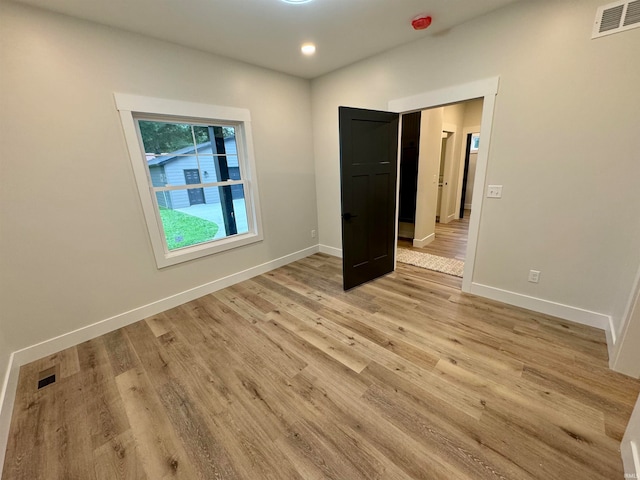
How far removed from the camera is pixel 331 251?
→ 421cm

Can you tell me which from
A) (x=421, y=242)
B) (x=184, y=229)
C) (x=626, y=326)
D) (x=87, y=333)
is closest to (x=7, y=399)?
(x=87, y=333)

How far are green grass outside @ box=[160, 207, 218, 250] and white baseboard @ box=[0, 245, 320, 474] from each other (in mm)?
550

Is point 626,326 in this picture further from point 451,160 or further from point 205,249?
point 451,160

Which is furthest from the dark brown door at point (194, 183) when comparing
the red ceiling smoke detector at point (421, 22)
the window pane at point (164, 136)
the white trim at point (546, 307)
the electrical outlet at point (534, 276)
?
the electrical outlet at point (534, 276)

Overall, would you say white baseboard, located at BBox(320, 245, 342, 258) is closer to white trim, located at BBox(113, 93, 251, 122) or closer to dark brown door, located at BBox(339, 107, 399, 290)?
dark brown door, located at BBox(339, 107, 399, 290)

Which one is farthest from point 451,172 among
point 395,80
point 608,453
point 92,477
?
point 92,477

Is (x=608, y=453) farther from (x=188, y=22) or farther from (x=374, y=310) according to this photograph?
(x=188, y=22)

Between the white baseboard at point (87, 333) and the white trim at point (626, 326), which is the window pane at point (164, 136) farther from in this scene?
the white trim at point (626, 326)

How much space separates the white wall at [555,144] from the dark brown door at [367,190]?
0.66 meters

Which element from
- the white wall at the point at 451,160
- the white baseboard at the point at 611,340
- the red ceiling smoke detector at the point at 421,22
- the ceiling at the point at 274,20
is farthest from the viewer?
the white wall at the point at 451,160

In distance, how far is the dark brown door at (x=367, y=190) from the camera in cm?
265

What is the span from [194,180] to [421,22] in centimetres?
267

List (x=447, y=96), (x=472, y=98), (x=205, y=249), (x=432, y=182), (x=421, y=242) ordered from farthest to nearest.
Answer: (x=432, y=182) < (x=421, y=242) < (x=205, y=249) < (x=447, y=96) < (x=472, y=98)

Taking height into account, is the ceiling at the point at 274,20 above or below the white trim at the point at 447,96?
above
